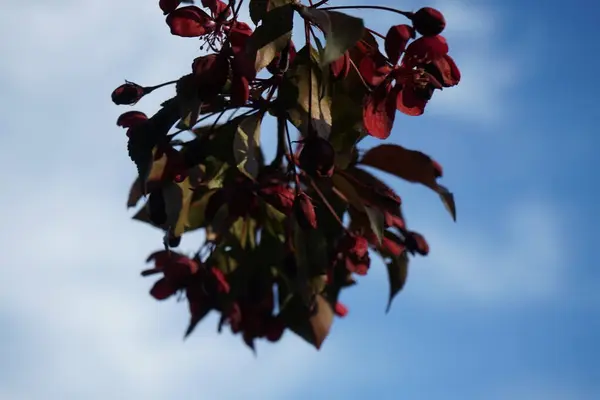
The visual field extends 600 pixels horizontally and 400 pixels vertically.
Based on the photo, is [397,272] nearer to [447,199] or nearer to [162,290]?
[447,199]

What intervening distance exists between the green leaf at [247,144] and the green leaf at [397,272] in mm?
553

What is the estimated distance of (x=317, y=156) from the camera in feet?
5.31

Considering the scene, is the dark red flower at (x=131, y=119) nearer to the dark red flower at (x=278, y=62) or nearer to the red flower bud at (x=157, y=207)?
the red flower bud at (x=157, y=207)

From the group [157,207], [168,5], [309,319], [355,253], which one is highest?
[168,5]

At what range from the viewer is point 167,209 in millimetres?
1767

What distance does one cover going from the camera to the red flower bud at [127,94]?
72.9 inches

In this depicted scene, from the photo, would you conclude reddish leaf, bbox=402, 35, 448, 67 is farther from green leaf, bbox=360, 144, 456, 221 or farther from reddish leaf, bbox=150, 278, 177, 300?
reddish leaf, bbox=150, 278, 177, 300

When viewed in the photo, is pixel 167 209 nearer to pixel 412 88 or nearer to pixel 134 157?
pixel 134 157

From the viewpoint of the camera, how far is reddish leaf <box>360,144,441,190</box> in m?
1.87

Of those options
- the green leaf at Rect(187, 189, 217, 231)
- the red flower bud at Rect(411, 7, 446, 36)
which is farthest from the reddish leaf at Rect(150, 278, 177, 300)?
the red flower bud at Rect(411, 7, 446, 36)

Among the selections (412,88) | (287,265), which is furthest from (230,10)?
(287,265)

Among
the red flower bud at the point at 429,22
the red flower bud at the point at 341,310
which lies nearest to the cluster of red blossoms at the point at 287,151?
the red flower bud at the point at 429,22

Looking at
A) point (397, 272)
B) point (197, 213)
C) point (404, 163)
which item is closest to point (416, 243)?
point (397, 272)

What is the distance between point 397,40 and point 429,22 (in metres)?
0.07
